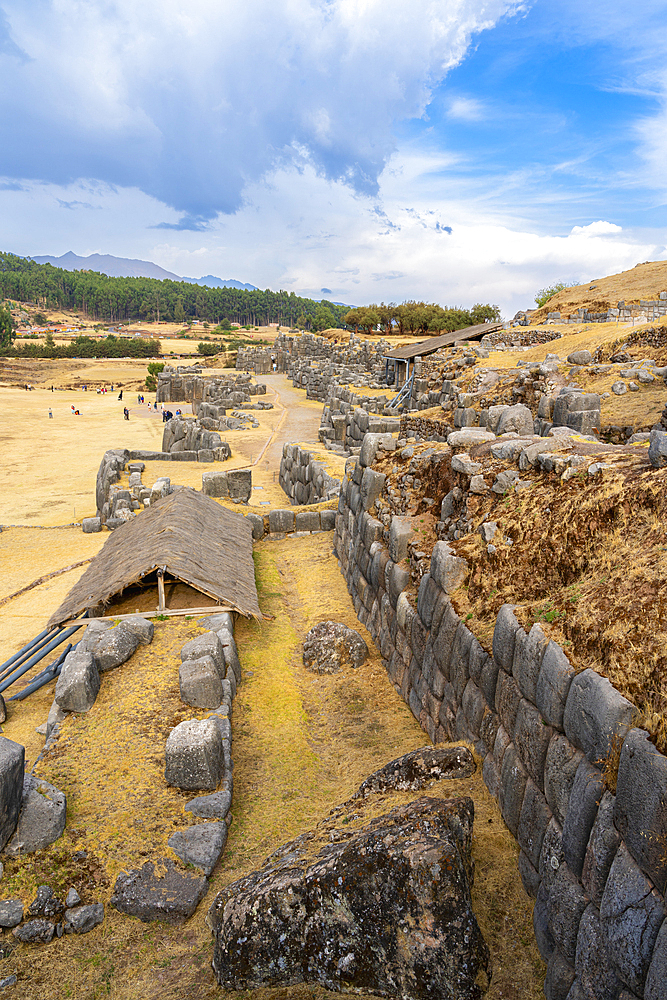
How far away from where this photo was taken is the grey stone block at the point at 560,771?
17.0 feet

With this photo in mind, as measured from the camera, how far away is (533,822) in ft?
19.0

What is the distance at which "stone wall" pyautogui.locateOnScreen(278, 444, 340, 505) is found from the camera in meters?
23.9

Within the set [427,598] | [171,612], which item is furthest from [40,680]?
[427,598]

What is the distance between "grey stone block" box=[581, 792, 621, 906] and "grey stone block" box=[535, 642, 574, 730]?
0.97 m

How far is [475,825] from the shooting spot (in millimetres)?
6480

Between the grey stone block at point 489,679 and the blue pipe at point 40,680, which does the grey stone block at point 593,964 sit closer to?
the grey stone block at point 489,679

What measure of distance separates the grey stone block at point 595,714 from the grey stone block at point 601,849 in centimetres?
38

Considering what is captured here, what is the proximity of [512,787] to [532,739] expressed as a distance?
2.30ft

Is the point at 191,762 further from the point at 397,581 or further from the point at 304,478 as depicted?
the point at 304,478

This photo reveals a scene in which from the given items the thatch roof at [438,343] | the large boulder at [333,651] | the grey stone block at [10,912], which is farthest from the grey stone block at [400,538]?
the thatch roof at [438,343]

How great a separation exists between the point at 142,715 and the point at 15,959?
346cm

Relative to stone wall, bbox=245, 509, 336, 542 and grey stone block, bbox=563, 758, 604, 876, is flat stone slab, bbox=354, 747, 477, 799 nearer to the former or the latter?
grey stone block, bbox=563, 758, 604, 876

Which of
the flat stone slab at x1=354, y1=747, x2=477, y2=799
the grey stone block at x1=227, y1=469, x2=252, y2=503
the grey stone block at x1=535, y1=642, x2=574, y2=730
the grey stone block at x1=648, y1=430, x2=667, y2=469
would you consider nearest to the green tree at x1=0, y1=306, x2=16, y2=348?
the grey stone block at x1=227, y1=469, x2=252, y2=503

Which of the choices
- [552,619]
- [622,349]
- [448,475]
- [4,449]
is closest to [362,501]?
[448,475]
